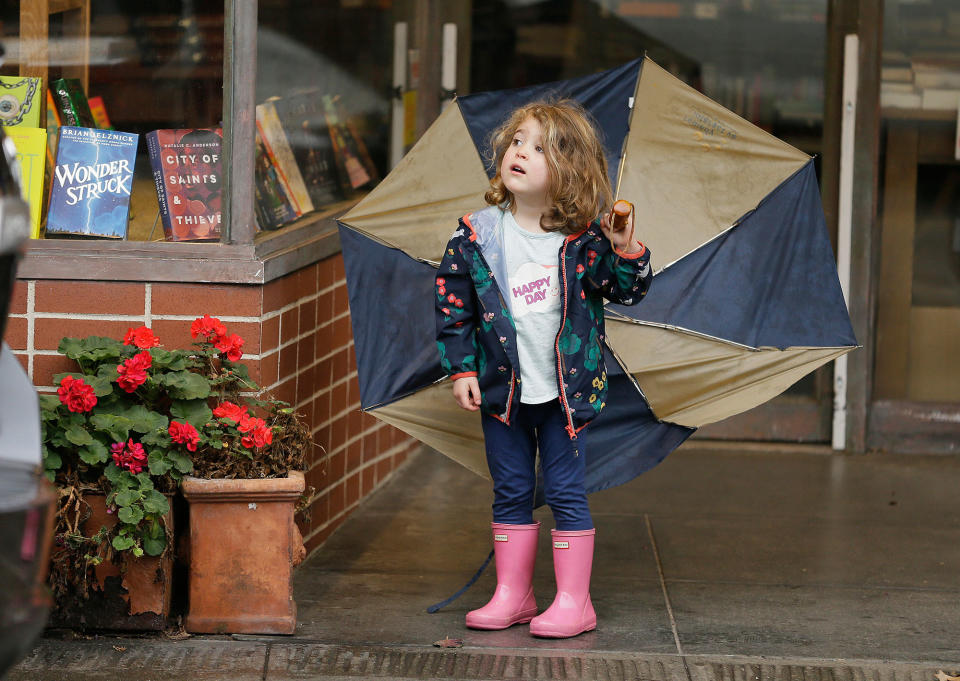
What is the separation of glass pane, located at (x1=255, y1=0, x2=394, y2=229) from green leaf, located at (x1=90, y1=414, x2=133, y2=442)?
3.00ft

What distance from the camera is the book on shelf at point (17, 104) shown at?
4293 mm

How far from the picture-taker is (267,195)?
14.9ft

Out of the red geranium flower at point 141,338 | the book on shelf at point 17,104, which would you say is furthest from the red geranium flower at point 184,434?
the book on shelf at point 17,104

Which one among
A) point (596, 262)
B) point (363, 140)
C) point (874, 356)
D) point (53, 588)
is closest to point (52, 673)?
point (53, 588)

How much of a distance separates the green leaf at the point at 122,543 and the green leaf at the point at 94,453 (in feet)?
0.74

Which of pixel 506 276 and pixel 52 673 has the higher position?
pixel 506 276

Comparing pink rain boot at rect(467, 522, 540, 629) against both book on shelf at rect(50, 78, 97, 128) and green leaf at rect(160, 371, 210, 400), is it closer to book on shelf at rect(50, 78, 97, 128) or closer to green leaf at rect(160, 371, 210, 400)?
green leaf at rect(160, 371, 210, 400)

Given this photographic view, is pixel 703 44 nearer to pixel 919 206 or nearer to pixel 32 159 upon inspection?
pixel 919 206

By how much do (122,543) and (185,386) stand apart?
1.58 ft

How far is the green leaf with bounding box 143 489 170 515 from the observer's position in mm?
3756

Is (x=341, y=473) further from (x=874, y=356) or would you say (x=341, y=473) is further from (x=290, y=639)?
(x=874, y=356)

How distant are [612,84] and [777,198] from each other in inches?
24.6

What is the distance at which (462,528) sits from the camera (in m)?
5.19

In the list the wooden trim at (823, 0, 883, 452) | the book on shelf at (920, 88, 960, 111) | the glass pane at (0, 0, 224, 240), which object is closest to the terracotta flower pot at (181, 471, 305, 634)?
the glass pane at (0, 0, 224, 240)
